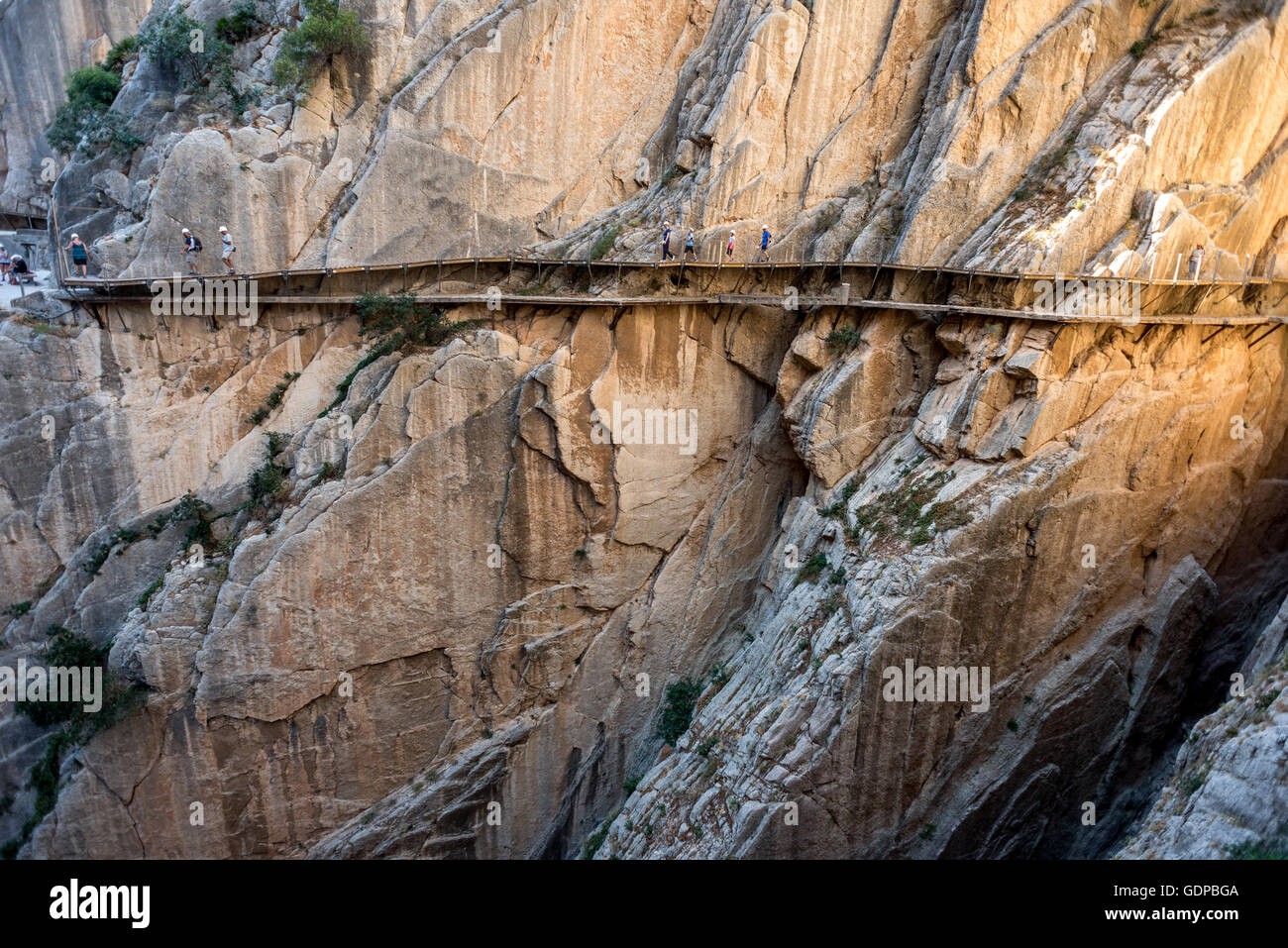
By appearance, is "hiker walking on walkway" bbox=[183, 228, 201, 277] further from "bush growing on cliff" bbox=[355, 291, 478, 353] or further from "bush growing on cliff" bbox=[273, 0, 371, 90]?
"bush growing on cliff" bbox=[273, 0, 371, 90]

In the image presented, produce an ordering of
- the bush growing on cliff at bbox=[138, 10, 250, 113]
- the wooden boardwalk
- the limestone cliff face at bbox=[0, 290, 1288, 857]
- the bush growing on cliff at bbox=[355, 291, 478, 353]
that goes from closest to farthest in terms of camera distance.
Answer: the limestone cliff face at bbox=[0, 290, 1288, 857] < the wooden boardwalk < the bush growing on cliff at bbox=[355, 291, 478, 353] < the bush growing on cliff at bbox=[138, 10, 250, 113]

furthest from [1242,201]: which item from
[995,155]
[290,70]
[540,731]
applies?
[290,70]

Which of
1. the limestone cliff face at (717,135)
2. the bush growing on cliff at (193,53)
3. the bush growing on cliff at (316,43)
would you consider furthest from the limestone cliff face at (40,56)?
the bush growing on cliff at (316,43)

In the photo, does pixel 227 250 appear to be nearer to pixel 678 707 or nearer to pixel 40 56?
pixel 678 707

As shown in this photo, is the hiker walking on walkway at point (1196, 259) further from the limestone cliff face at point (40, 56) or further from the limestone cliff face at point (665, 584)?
the limestone cliff face at point (40, 56)

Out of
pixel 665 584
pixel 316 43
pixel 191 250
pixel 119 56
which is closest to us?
pixel 191 250

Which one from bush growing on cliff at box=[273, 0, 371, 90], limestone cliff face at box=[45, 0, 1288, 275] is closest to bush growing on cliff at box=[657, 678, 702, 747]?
limestone cliff face at box=[45, 0, 1288, 275]

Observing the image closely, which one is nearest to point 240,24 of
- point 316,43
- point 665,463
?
point 316,43
